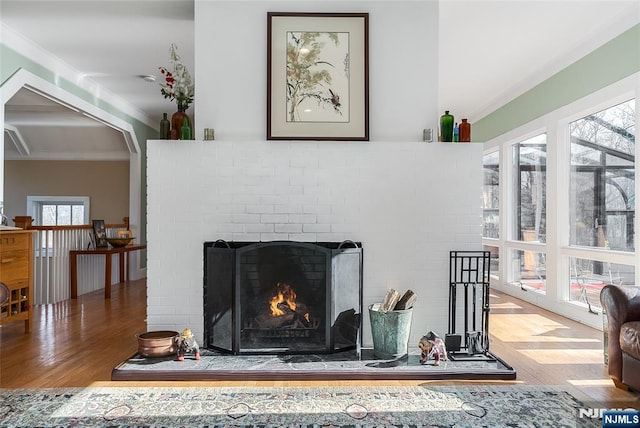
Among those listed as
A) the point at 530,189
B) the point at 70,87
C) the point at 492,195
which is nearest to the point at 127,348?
the point at 70,87

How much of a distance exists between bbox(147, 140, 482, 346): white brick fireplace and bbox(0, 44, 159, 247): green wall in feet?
6.73

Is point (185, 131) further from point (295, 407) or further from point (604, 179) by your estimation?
point (604, 179)

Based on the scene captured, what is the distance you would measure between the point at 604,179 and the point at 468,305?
210 cm

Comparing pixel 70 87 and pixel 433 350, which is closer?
pixel 433 350

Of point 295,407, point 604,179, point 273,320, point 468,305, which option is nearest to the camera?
point 295,407

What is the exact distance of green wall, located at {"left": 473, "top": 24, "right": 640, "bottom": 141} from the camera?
4.23 metres

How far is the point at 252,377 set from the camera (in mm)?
3111

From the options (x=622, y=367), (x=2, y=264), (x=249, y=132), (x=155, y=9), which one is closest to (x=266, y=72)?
(x=249, y=132)

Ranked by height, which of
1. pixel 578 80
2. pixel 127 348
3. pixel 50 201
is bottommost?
pixel 127 348

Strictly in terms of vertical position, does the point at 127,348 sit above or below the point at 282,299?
below

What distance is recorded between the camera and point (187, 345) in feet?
11.2

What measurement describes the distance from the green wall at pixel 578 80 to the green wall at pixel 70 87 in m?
5.48

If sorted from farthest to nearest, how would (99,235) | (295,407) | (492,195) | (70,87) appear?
1. (492,195)
2. (99,235)
3. (70,87)
4. (295,407)

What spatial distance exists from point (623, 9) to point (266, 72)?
3.03 metres
